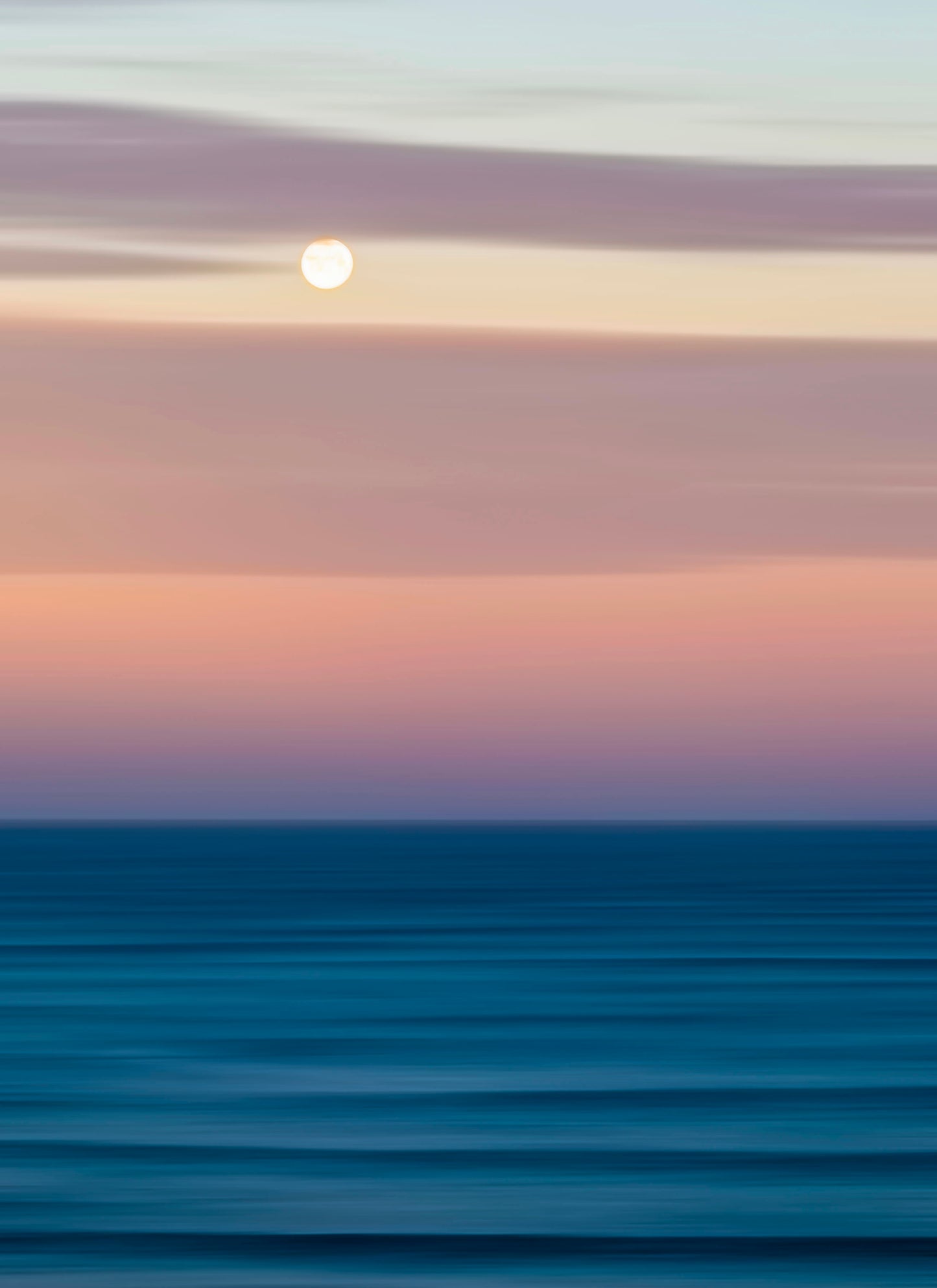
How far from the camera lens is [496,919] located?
66.1m

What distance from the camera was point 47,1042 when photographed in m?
32.2

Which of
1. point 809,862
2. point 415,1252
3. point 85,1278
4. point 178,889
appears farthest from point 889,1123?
point 809,862

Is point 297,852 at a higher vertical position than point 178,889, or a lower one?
higher

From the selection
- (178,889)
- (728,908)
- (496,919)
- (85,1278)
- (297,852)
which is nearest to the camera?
(85,1278)

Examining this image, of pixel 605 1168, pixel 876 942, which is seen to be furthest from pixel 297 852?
pixel 605 1168

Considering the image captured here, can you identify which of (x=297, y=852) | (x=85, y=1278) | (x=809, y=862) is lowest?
(x=85, y=1278)

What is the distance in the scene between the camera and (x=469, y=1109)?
84.5 feet

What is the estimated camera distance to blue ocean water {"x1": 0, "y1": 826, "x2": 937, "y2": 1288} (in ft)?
60.4

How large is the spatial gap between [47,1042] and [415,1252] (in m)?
A: 15.0

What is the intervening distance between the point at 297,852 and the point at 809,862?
47.1 meters

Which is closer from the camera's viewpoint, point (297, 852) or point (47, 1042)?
point (47, 1042)

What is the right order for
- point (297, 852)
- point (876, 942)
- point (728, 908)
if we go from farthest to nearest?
point (297, 852), point (728, 908), point (876, 942)

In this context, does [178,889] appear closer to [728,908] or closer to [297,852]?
[728,908]

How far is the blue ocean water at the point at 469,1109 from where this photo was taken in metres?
18.4
